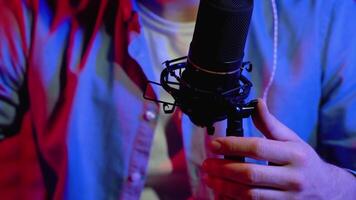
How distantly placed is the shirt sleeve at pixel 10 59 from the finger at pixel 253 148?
1.38 ft

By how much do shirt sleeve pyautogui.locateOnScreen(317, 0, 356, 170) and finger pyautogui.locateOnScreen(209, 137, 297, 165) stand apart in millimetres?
293

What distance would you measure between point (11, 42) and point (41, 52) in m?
0.05

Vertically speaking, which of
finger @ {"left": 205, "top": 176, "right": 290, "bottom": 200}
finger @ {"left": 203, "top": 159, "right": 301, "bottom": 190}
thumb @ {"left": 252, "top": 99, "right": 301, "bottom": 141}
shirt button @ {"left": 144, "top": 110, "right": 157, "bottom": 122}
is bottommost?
finger @ {"left": 205, "top": 176, "right": 290, "bottom": 200}

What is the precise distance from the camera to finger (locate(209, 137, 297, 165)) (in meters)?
0.55

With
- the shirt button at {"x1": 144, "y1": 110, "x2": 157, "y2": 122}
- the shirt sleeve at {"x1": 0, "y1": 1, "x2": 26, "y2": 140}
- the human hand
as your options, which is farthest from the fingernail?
the shirt sleeve at {"x1": 0, "y1": 1, "x2": 26, "y2": 140}

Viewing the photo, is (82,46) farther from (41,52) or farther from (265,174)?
(265,174)

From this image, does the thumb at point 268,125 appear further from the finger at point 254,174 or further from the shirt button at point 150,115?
the shirt button at point 150,115

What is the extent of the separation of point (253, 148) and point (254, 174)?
34 mm

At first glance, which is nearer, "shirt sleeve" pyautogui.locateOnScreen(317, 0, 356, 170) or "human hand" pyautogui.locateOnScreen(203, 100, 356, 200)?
"human hand" pyautogui.locateOnScreen(203, 100, 356, 200)

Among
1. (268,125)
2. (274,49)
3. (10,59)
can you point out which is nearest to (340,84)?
(274,49)

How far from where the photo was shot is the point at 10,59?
85 centimetres

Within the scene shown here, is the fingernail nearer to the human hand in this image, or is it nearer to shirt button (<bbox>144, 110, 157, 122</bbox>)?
the human hand

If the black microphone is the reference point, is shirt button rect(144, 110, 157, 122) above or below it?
below

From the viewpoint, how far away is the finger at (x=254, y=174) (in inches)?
22.5
